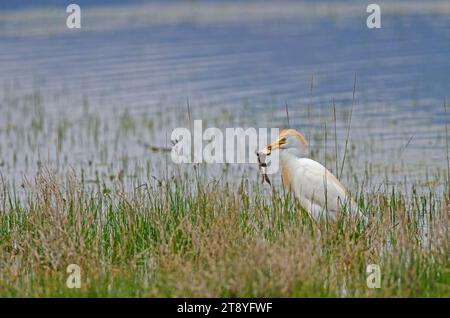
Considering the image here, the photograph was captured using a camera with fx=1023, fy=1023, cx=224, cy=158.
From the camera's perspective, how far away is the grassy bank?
739 cm

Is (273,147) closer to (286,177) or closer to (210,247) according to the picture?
(286,177)

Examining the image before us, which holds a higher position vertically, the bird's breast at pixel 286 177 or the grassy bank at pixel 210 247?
the bird's breast at pixel 286 177

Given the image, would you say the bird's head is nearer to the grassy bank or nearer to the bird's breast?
the bird's breast

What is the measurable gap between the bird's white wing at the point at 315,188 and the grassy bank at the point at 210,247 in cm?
16

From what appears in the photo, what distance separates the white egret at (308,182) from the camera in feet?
31.4

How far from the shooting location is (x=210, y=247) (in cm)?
793

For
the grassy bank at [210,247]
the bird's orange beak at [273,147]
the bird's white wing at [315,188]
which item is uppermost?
the bird's orange beak at [273,147]

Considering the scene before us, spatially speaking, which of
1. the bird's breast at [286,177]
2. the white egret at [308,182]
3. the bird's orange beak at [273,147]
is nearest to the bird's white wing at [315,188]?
the white egret at [308,182]

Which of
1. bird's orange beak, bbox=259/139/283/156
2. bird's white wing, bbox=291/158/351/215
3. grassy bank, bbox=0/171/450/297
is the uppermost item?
bird's orange beak, bbox=259/139/283/156

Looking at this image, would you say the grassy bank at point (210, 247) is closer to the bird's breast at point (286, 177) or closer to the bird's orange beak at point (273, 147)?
the bird's breast at point (286, 177)

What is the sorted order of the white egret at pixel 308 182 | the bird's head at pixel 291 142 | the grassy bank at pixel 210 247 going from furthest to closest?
1. the bird's head at pixel 291 142
2. the white egret at pixel 308 182
3. the grassy bank at pixel 210 247

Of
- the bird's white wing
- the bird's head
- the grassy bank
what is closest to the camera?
the grassy bank

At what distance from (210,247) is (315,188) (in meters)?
2.09

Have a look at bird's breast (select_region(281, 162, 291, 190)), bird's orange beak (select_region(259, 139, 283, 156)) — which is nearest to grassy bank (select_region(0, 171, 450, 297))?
bird's breast (select_region(281, 162, 291, 190))
